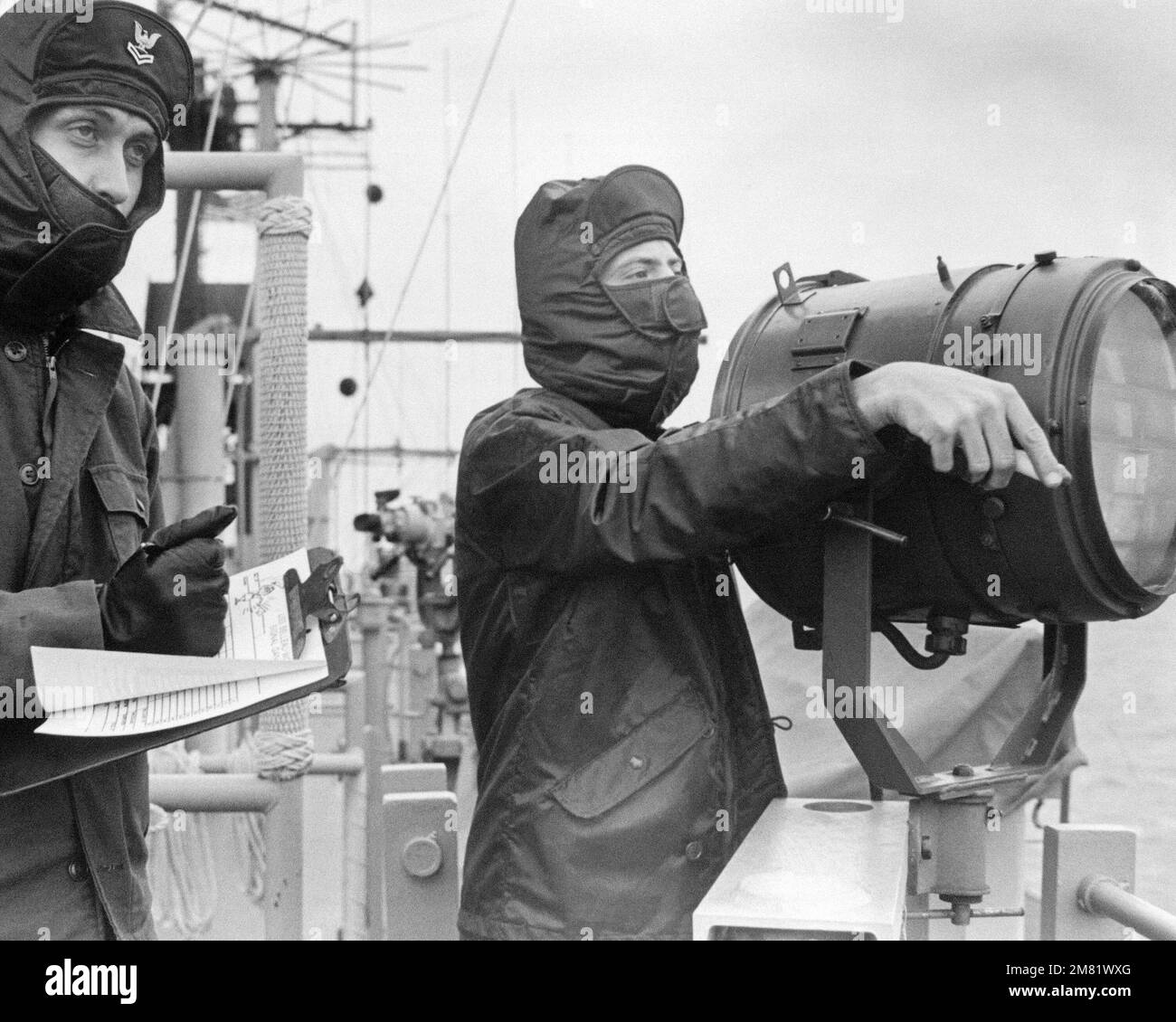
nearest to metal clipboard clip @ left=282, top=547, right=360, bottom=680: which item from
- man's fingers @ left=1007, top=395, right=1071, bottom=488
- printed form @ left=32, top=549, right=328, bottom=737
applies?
printed form @ left=32, top=549, right=328, bottom=737

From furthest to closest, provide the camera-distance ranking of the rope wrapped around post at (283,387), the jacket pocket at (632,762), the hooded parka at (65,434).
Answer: the rope wrapped around post at (283,387) → the jacket pocket at (632,762) → the hooded parka at (65,434)

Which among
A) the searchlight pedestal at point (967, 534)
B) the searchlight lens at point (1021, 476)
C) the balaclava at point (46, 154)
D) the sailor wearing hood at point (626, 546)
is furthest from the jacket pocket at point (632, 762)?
the balaclava at point (46, 154)

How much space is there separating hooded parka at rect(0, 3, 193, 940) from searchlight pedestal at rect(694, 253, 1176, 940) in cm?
86

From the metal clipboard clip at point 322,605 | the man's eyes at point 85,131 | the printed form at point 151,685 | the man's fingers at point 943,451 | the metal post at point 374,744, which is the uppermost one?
the man's eyes at point 85,131

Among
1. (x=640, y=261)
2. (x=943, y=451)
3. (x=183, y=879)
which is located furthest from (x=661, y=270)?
(x=183, y=879)

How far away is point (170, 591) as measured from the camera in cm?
173

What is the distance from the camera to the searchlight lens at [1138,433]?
2.11 m

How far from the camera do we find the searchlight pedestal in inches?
80.8

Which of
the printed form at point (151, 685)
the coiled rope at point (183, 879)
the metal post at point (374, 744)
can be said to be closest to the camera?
the printed form at point (151, 685)

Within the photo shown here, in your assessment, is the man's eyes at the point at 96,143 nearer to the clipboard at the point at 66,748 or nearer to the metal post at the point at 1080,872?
the clipboard at the point at 66,748

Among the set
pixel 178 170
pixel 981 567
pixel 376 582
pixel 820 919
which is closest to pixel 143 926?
pixel 820 919

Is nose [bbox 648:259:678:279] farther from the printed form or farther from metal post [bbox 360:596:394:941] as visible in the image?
metal post [bbox 360:596:394:941]

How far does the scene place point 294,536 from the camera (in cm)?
283

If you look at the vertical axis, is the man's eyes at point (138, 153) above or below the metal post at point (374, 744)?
above
